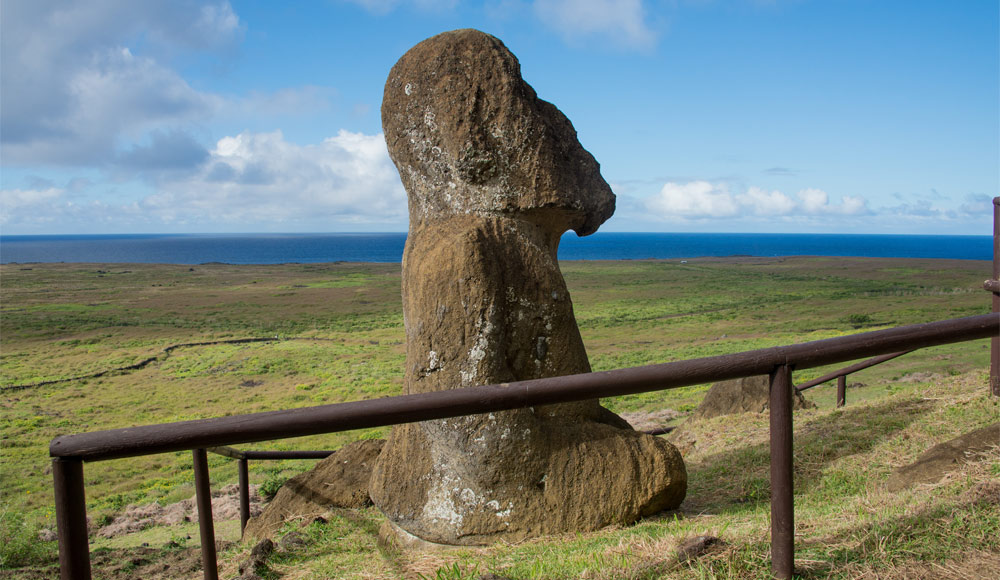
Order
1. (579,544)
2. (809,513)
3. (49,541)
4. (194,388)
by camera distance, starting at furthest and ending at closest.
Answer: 1. (194,388)
2. (49,541)
3. (579,544)
4. (809,513)

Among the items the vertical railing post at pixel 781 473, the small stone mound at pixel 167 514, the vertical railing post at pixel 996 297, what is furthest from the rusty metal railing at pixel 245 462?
the vertical railing post at pixel 996 297

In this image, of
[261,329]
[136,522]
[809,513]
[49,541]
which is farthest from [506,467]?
[261,329]

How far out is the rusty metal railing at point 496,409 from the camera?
2.20 meters

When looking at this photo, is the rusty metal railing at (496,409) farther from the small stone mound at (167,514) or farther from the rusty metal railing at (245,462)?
the small stone mound at (167,514)

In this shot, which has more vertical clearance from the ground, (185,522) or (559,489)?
(559,489)

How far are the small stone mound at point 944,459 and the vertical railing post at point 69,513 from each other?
443 cm

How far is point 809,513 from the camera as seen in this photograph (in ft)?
13.1

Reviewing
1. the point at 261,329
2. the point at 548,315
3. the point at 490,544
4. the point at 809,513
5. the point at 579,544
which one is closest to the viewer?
the point at 809,513

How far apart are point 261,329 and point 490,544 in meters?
26.9

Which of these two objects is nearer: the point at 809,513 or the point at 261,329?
the point at 809,513

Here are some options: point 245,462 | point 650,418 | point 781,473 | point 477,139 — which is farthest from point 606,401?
point 781,473

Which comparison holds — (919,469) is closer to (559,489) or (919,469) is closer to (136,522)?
(559,489)

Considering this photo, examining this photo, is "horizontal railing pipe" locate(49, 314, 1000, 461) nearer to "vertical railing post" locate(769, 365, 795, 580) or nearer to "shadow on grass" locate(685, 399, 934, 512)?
"vertical railing post" locate(769, 365, 795, 580)

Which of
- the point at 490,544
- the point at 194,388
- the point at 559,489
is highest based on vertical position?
the point at 559,489
